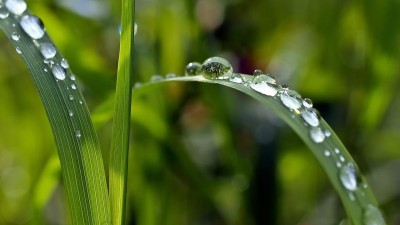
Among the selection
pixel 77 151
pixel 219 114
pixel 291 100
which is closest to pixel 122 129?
pixel 77 151

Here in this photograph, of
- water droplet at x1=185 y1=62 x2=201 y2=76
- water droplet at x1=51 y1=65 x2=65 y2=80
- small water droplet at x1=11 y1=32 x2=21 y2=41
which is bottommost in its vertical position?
water droplet at x1=51 y1=65 x2=65 y2=80

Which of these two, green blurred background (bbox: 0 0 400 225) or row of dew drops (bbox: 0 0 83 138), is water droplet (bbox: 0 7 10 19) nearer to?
row of dew drops (bbox: 0 0 83 138)

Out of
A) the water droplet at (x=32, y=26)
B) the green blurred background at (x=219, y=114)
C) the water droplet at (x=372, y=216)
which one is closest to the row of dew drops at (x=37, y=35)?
the water droplet at (x=32, y=26)

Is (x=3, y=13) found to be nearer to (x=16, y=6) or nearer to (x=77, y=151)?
(x=16, y=6)

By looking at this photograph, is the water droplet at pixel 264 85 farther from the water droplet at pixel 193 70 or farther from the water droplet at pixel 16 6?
the water droplet at pixel 16 6

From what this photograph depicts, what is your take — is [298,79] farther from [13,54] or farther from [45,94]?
[45,94]

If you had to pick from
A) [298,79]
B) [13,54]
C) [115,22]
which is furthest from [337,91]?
[13,54]

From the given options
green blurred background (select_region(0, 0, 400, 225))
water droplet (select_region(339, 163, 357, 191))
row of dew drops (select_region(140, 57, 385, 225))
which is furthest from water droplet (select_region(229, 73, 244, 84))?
green blurred background (select_region(0, 0, 400, 225))
